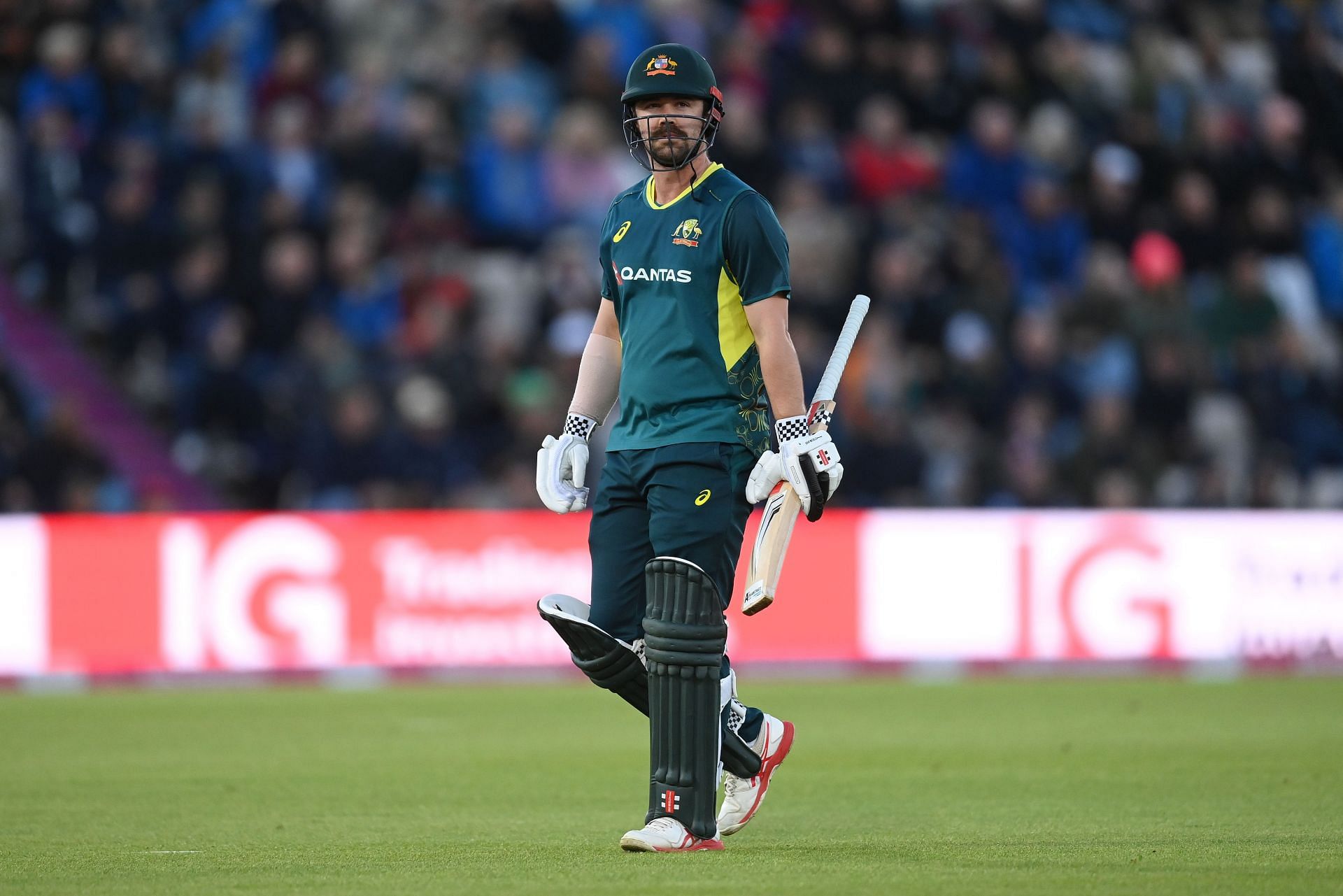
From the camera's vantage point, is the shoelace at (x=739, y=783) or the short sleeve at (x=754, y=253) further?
the shoelace at (x=739, y=783)

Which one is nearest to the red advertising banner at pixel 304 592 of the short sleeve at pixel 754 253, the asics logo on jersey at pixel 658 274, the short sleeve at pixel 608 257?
the short sleeve at pixel 608 257

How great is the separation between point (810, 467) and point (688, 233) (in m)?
0.84

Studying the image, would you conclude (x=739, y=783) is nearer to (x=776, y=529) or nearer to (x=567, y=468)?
(x=776, y=529)

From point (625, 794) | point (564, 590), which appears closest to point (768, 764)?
point (625, 794)

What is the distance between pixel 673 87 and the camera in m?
6.35

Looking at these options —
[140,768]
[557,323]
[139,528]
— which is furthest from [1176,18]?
[140,768]

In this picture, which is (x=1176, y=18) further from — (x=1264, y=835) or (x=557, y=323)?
(x=1264, y=835)

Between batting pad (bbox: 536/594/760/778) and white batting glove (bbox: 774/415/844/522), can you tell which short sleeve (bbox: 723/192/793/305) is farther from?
batting pad (bbox: 536/594/760/778)

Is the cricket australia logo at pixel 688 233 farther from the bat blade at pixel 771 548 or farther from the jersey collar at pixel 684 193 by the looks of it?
the bat blade at pixel 771 548

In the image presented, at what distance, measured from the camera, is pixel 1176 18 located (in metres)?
20.9

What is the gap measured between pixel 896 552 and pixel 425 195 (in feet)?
17.8

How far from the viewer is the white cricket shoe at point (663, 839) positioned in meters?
6.15

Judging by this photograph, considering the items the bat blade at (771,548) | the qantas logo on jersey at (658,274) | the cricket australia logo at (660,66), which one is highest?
the cricket australia logo at (660,66)

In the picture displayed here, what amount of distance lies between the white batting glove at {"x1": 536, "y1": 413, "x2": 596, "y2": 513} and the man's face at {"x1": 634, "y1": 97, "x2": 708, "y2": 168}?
3.09 ft
